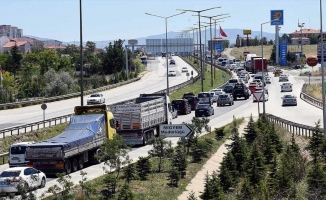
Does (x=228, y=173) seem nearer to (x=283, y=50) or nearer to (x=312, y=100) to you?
(x=312, y=100)

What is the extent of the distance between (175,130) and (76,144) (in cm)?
522

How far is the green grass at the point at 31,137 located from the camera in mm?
42938

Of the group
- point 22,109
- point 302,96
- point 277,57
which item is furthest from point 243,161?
point 277,57

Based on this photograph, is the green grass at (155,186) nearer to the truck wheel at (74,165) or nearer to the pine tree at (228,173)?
the pine tree at (228,173)

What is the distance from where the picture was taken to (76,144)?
31.7m

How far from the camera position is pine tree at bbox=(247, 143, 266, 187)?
2545 centimetres

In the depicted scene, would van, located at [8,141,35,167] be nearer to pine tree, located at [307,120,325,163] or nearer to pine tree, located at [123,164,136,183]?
pine tree, located at [123,164,136,183]

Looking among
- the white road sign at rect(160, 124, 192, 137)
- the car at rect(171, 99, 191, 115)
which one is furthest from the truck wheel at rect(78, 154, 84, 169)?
the car at rect(171, 99, 191, 115)

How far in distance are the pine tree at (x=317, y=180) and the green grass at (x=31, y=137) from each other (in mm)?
21992

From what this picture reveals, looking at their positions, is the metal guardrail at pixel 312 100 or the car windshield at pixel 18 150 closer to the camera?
the car windshield at pixel 18 150

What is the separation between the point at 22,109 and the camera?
67.8m

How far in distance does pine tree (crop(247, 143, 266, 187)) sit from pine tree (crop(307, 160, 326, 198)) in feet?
5.84

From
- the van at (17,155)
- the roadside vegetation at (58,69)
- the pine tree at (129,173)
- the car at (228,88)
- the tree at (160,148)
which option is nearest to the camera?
the pine tree at (129,173)

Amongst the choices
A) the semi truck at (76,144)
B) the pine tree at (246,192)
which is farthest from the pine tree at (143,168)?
the pine tree at (246,192)
